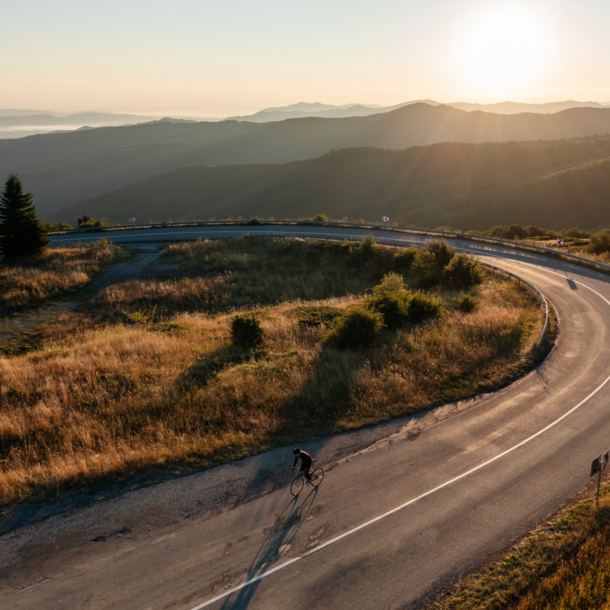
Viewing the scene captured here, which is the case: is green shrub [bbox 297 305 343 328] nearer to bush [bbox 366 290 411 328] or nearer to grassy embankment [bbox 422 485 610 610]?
bush [bbox 366 290 411 328]

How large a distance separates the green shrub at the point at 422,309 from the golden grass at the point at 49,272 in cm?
2477

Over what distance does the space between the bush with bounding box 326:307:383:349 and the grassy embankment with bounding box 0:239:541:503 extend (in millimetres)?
564

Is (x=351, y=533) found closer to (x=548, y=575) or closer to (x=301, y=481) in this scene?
(x=301, y=481)

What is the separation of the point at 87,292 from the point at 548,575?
3378 cm

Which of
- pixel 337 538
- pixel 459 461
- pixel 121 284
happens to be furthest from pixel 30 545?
pixel 121 284

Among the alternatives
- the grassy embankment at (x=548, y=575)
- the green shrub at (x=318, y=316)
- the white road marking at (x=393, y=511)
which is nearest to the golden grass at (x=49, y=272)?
the green shrub at (x=318, y=316)

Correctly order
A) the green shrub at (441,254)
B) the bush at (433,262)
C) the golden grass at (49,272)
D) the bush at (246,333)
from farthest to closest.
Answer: the green shrub at (441,254) < the bush at (433,262) < the golden grass at (49,272) < the bush at (246,333)

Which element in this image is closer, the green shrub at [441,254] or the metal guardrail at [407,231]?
the green shrub at [441,254]

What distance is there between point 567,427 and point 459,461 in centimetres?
436

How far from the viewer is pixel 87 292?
34875 millimetres

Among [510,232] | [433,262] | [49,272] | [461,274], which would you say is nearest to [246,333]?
[461,274]

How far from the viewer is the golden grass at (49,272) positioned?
105 feet

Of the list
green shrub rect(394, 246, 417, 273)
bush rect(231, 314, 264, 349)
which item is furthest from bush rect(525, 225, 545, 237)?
bush rect(231, 314, 264, 349)

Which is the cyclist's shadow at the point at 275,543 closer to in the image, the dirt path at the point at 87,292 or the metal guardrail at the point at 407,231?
the dirt path at the point at 87,292
